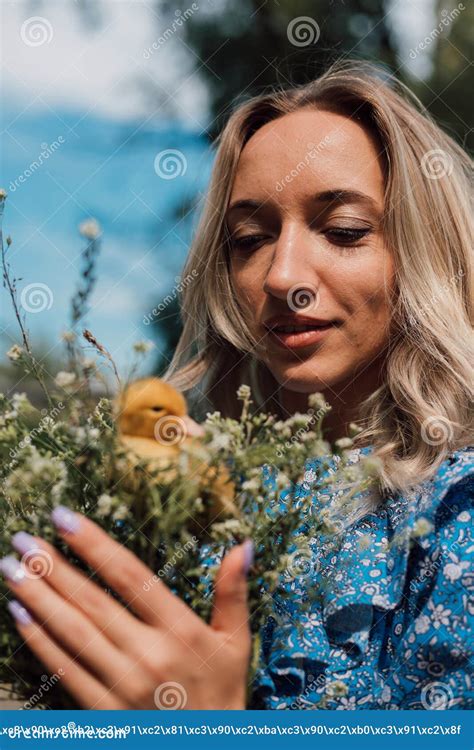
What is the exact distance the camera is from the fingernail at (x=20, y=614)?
103 cm

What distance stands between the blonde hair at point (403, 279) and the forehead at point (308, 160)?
0.04 meters

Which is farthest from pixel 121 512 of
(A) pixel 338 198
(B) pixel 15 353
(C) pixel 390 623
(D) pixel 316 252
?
(A) pixel 338 198

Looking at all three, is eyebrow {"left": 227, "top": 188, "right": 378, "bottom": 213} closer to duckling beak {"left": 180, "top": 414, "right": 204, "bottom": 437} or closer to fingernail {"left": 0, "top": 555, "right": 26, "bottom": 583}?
duckling beak {"left": 180, "top": 414, "right": 204, "bottom": 437}

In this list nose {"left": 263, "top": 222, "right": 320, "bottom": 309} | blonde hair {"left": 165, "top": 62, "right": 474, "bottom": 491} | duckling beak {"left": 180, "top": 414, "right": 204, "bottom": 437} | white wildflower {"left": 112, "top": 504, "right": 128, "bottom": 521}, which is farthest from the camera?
blonde hair {"left": 165, "top": 62, "right": 474, "bottom": 491}

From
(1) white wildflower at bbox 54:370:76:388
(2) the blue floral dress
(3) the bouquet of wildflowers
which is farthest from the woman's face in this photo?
(1) white wildflower at bbox 54:370:76:388

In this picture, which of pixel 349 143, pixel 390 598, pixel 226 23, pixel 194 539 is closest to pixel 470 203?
pixel 349 143

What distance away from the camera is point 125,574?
100 cm

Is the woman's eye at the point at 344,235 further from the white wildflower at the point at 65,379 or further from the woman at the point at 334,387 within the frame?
the white wildflower at the point at 65,379

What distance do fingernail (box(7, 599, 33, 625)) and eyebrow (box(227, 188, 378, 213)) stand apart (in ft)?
2.95

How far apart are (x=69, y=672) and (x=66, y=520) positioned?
0.19 m

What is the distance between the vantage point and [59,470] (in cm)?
106

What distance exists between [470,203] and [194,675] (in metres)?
1.29

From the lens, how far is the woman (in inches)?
39.5

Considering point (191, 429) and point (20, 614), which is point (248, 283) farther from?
point (20, 614)
